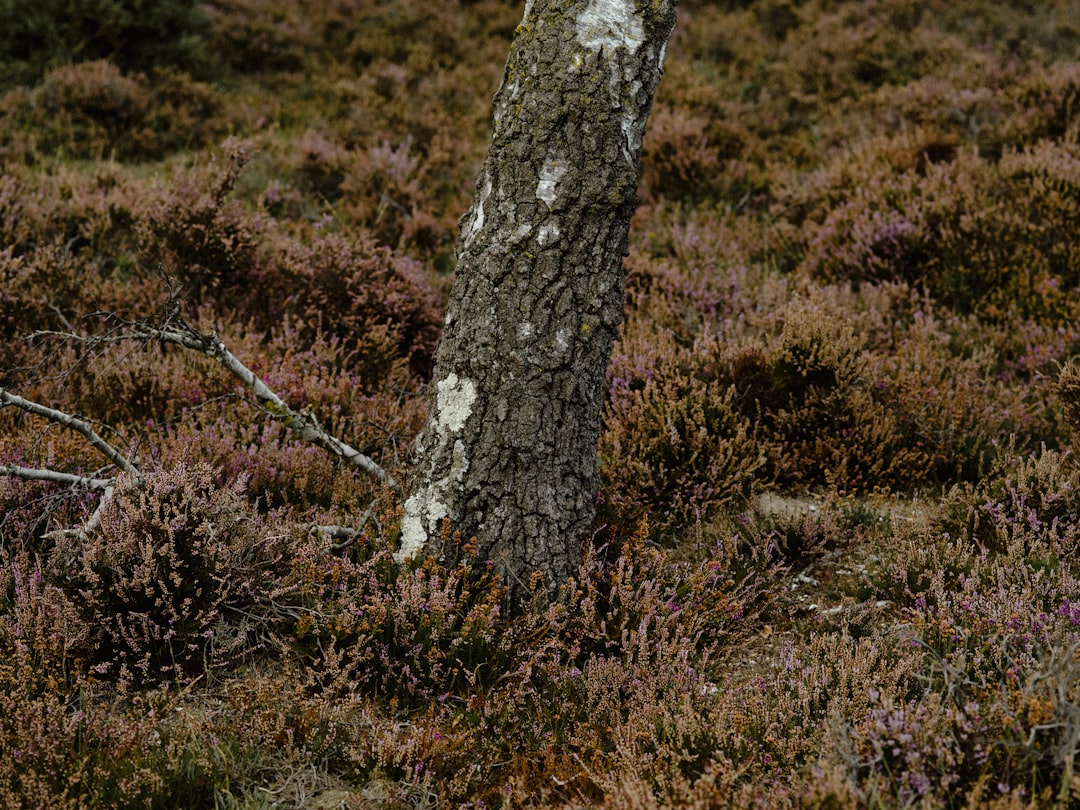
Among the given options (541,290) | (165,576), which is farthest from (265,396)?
(541,290)

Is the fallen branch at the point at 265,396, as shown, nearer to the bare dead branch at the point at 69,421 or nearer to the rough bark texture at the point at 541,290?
the bare dead branch at the point at 69,421

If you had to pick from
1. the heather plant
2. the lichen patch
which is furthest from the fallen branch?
the heather plant

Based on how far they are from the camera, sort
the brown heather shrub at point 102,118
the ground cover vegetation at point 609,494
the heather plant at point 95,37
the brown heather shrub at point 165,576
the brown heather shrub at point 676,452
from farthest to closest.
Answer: the heather plant at point 95,37 < the brown heather shrub at point 102,118 < the brown heather shrub at point 676,452 < the brown heather shrub at point 165,576 < the ground cover vegetation at point 609,494

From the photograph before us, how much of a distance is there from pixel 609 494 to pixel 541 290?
117cm

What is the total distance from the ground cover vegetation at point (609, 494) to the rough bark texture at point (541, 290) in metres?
0.20

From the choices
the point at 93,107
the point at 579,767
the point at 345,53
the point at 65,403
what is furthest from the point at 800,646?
the point at 345,53

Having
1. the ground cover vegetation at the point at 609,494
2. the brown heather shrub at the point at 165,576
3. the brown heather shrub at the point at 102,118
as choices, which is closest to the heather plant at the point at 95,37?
the brown heather shrub at the point at 102,118

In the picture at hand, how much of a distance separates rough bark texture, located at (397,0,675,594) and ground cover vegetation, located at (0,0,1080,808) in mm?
199

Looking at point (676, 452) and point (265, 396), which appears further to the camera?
point (676, 452)

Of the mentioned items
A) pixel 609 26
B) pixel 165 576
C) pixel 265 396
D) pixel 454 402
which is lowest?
pixel 165 576

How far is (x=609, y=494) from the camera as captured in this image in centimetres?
345

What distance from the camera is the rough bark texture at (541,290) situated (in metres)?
2.63

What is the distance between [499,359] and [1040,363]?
12.1 ft

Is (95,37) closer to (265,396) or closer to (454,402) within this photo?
(265,396)
